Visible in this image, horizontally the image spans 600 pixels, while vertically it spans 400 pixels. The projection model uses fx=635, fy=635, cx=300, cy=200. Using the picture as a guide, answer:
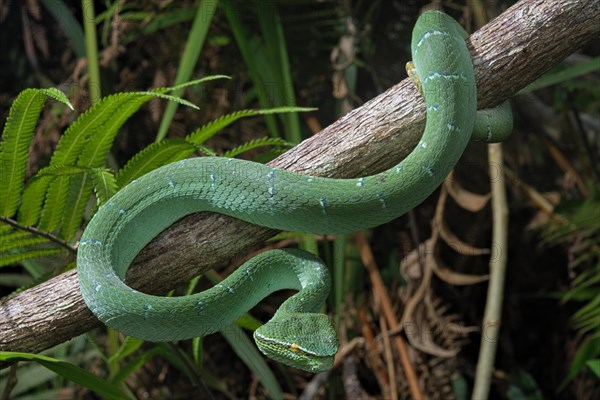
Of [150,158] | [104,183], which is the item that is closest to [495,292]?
[150,158]

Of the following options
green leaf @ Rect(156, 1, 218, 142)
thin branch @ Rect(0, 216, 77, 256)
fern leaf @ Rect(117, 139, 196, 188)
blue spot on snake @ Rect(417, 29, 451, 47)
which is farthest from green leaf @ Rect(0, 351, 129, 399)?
blue spot on snake @ Rect(417, 29, 451, 47)

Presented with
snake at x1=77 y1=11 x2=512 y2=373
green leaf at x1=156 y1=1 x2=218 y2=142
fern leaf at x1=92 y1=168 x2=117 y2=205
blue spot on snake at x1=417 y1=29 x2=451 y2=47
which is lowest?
snake at x1=77 y1=11 x2=512 y2=373

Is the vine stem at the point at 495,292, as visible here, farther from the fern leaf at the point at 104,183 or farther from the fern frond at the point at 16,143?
the fern frond at the point at 16,143

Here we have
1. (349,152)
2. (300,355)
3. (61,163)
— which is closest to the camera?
(300,355)

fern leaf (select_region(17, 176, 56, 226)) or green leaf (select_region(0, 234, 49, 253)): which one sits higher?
fern leaf (select_region(17, 176, 56, 226))

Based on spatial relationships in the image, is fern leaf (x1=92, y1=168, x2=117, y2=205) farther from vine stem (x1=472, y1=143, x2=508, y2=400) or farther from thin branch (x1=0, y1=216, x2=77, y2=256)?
vine stem (x1=472, y1=143, x2=508, y2=400)

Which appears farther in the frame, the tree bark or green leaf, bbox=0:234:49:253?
green leaf, bbox=0:234:49:253

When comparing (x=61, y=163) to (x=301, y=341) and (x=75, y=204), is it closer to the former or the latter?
(x=75, y=204)

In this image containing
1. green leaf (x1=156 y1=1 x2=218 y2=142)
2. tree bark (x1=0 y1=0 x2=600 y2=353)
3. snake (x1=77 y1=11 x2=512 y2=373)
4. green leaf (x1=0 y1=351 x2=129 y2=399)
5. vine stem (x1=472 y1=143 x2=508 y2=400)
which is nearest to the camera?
green leaf (x1=0 y1=351 x2=129 y2=399)
